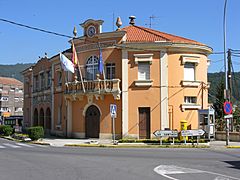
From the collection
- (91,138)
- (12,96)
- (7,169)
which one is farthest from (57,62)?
(12,96)

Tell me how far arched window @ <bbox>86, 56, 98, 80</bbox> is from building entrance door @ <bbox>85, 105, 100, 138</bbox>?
2602mm

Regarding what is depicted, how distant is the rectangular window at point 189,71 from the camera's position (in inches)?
1266

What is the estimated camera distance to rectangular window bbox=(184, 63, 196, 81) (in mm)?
32153

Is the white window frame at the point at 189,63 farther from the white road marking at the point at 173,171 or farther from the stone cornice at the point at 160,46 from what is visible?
the white road marking at the point at 173,171

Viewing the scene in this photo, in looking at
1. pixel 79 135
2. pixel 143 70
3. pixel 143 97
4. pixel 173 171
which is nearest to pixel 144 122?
pixel 143 97

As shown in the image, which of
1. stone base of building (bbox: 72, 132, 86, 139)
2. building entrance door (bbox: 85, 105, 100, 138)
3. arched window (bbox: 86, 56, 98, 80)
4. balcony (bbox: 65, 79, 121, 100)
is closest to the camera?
balcony (bbox: 65, 79, 121, 100)

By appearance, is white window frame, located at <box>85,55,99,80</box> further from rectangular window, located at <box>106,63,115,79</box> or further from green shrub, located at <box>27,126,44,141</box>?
green shrub, located at <box>27,126,44,141</box>

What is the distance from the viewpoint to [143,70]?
103 feet

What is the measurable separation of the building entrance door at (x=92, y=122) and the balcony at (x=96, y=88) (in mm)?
1651

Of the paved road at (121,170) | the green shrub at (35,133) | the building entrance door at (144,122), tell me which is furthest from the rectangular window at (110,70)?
the paved road at (121,170)

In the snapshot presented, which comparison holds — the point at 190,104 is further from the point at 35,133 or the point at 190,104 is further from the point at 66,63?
the point at 35,133

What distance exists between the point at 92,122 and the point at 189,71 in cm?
930

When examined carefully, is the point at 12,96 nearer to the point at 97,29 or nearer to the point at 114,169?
the point at 97,29

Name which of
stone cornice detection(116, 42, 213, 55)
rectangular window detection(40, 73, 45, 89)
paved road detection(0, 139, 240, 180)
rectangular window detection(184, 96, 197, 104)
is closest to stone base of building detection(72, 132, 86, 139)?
stone cornice detection(116, 42, 213, 55)
